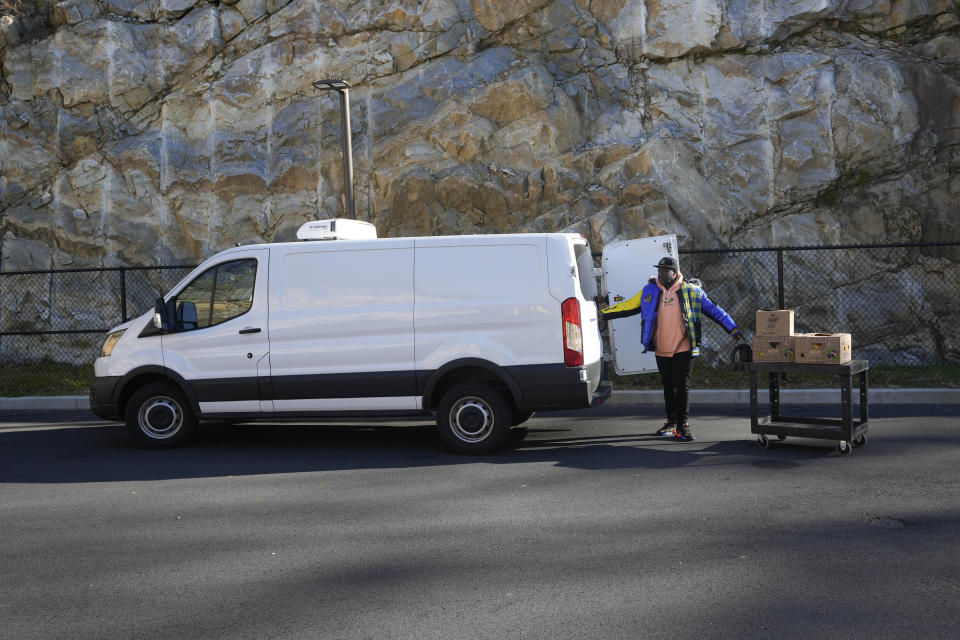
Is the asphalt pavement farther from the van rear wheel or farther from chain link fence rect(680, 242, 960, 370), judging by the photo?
chain link fence rect(680, 242, 960, 370)

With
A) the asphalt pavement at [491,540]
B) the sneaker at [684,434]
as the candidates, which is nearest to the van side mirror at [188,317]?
the asphalt pavement at [491,540]

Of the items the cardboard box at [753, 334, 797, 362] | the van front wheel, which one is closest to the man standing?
the cardboard box at [753, 334, 797, 362]

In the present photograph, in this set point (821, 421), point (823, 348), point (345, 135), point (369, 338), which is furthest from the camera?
point (345, 135)

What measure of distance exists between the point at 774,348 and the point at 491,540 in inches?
160

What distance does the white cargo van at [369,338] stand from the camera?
8477 millimetres

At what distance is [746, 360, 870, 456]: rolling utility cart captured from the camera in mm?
8000

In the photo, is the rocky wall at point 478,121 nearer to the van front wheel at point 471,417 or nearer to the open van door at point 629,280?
the open van door at point 629,280

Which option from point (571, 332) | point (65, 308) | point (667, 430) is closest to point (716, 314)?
point (667, 430)

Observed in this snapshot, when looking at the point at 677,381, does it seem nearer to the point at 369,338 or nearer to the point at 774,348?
the point at 774,348

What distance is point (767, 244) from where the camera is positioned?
60.4ft

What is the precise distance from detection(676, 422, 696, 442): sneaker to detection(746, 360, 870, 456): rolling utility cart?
67cm

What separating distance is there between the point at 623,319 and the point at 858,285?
30.0ft

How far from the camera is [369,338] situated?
28.6ft

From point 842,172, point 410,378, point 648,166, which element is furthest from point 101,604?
point 842,172
